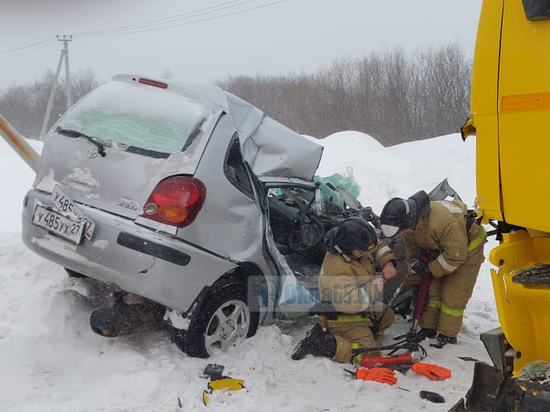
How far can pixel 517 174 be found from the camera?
2283 mm

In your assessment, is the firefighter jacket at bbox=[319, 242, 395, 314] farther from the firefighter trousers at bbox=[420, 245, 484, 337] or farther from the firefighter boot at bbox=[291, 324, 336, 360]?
the firefighter trousers at bbox=[420, 245, 484, 337]

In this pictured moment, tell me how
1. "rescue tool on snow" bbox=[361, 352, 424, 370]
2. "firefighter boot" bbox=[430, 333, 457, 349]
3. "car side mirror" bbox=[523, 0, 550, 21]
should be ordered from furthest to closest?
1. "firefighter boot" bbox=[430, 333, 457, 349]
2. "rescue tool on snow" bbox=[361, 352, 424, 370]
3. "car side mirror" bbox=[523, 0, 550, 21]

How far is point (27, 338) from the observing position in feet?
12.5

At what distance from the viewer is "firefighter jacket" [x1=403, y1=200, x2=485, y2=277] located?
429cm

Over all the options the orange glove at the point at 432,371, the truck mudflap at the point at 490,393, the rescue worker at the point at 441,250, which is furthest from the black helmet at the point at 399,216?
the truck mudflap at the point at 490,393

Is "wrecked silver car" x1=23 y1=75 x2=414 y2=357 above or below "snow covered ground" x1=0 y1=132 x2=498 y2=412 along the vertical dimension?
above

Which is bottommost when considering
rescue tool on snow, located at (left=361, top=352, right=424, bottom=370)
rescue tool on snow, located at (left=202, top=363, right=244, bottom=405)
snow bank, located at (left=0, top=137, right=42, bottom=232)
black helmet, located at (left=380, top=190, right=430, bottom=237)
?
rescue tool on snow, located at (left=361, top=352, right=424, bottom=370)

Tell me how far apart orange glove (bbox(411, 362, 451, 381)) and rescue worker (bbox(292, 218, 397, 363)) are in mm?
424

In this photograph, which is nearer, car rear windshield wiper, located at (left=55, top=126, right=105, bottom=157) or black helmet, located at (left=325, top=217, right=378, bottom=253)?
car rear windshield wiper, located at (left=55, top=126, right=105, bottom=157)

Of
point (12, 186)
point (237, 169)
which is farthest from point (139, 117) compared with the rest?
point (12, 186)

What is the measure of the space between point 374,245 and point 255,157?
3.84 feet

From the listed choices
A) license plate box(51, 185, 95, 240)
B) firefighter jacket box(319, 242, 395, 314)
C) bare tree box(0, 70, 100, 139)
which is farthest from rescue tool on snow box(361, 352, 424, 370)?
bare tree box(0, 70, 100, 139)

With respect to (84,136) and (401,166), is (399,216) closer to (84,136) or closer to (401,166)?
(84,136)

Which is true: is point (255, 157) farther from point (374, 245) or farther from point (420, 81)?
point (420, 81)
